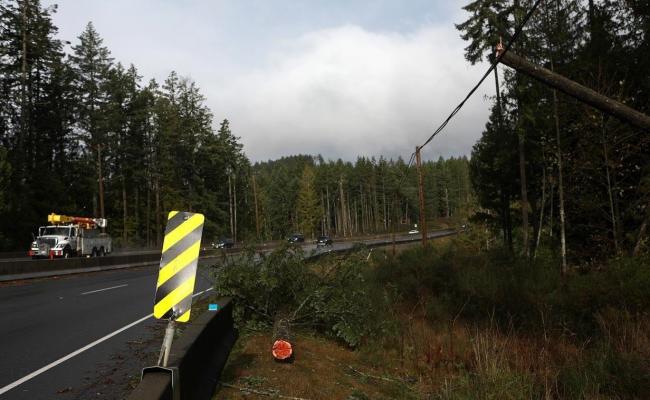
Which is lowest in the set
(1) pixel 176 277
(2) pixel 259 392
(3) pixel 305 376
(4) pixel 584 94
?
(3) pixel 305 376

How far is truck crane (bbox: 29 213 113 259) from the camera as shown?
29875mm

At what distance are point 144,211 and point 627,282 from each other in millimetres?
66464

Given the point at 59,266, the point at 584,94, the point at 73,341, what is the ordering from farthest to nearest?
1. the point at 59,266
2. the point at 73,341
3. the point at 584,94

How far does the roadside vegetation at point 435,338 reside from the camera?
6902 mm

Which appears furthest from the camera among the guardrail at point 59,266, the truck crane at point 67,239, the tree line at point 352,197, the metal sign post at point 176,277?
the tree line at point 352,197

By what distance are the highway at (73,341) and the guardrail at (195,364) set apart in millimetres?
1169

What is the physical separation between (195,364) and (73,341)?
4957 millimetres

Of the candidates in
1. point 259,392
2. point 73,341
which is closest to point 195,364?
point 259,392

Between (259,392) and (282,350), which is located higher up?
(282,350)

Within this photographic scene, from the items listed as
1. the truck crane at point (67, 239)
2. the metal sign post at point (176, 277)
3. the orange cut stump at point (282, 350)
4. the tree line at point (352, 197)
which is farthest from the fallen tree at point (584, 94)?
the tree line at point (352, 197)

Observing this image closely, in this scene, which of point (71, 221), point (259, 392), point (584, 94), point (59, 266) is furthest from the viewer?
point (71, 221)

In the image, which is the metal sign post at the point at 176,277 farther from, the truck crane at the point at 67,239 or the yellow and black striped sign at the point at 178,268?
the truck crane at the point at 67,239

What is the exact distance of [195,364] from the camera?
5.17 metres

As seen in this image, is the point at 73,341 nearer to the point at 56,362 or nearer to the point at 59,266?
the point at 56,362
